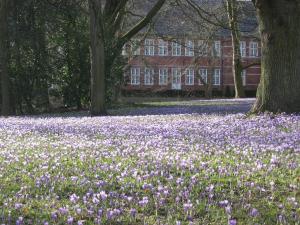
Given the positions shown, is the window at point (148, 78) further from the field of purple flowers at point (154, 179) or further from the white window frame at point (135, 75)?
the field of purple flowers at point (154, 179)

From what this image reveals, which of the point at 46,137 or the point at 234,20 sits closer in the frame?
the point at 46,137

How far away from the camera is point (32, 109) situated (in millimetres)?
25766

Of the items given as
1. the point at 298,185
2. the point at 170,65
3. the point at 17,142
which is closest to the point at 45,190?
the point at 298,185

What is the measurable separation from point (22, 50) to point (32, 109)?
9.69 feet

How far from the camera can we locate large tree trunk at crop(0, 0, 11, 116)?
2269cm

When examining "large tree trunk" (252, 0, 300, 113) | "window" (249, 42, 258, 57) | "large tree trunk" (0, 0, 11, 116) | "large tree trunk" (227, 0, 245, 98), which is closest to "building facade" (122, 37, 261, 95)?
"window" (249, 42, 258, 57)

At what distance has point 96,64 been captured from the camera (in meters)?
20.2

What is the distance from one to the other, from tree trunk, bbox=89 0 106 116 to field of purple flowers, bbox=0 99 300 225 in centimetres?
1008

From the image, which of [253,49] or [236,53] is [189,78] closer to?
[253,49]

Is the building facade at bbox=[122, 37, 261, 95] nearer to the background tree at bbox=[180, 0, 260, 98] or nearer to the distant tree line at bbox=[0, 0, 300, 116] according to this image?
the background tree at bbox=[180, 0, 260, 98]

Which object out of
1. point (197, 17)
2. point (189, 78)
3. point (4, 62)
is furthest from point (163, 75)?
point (4, 62)

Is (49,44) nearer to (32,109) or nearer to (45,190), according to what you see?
(32,109)

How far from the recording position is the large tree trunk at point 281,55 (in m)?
13.6

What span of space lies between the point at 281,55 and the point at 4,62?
13352mm
